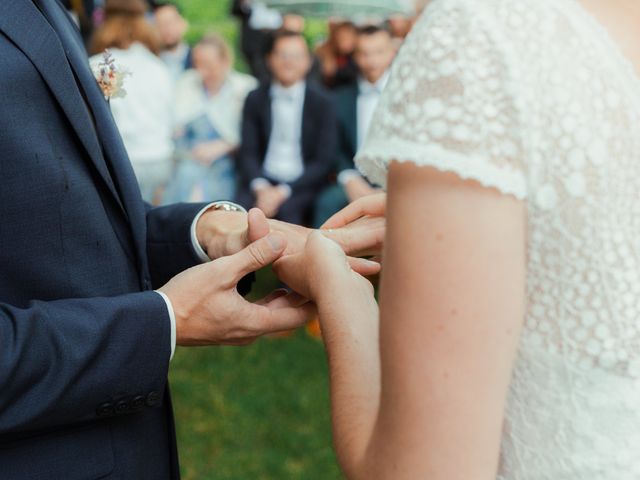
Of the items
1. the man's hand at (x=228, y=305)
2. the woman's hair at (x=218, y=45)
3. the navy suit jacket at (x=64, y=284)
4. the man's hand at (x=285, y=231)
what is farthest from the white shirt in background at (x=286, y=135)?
the navy suit jacket at (x=64, y=284)

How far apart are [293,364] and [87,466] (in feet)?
13.3

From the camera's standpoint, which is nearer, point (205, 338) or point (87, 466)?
point (87, 466)

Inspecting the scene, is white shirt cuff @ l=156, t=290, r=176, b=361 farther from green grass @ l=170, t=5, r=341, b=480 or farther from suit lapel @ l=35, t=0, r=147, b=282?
green grass @ l=170, t=5, r=341, b=480

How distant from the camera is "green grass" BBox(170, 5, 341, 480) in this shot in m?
4.44

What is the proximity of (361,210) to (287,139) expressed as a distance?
17.5 ft

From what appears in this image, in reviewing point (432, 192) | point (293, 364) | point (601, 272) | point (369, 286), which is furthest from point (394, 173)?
point (293, 364)

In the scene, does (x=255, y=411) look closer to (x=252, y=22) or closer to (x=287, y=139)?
(x=287, y=139)

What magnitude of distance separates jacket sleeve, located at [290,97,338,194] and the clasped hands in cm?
510

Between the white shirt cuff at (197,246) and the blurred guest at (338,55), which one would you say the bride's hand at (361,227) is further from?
the blurred guest at (338,55)

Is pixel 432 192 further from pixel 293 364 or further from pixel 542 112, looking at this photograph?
pixel 293 364

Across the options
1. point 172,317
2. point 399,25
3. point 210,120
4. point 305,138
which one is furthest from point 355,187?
point 172,317

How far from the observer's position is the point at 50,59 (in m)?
1.68

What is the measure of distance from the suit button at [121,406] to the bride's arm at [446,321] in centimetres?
71

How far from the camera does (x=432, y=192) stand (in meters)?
1.05
